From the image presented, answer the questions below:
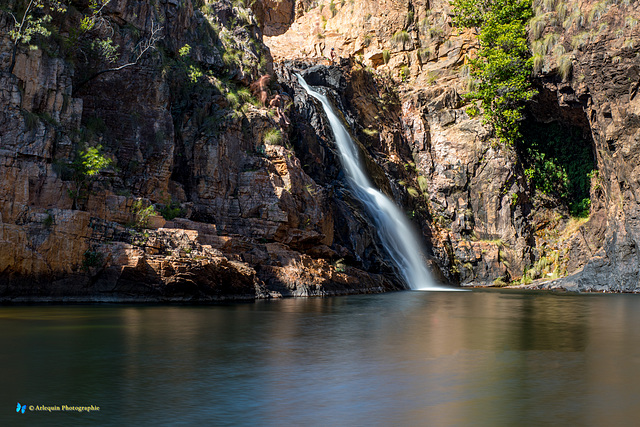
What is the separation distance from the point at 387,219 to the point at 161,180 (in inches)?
491

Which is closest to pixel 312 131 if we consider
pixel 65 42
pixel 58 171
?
pixel 65 42

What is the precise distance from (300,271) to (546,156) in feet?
70.7

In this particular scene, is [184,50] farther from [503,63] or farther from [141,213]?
[503,63]

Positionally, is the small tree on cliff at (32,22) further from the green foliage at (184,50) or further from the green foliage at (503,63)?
the green foliage at (503,63)

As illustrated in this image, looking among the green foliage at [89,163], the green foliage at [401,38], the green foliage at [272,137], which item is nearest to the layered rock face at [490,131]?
the green foliage at [401,38]

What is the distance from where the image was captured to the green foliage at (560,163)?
3406cm

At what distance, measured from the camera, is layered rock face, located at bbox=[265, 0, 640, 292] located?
27984mm

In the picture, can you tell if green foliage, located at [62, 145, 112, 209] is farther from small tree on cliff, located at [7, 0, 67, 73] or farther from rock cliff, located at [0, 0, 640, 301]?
small tree on cliff, located at [7, 0, 67, 73]

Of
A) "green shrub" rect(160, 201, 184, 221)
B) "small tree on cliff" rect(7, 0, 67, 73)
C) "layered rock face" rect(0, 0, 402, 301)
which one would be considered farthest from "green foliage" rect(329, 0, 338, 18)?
"green shrub" rect(160, 201, 184, 221)

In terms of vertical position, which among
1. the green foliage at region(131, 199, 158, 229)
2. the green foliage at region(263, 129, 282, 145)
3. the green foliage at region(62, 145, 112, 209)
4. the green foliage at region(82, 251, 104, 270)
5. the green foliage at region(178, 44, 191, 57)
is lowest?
the green foliage at region(82, 251, 104, 270)

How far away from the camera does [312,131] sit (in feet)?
94.4

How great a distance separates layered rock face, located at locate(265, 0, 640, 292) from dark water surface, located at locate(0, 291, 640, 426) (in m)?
16.9

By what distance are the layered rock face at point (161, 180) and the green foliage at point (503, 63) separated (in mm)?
13009

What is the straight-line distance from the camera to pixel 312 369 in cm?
777
